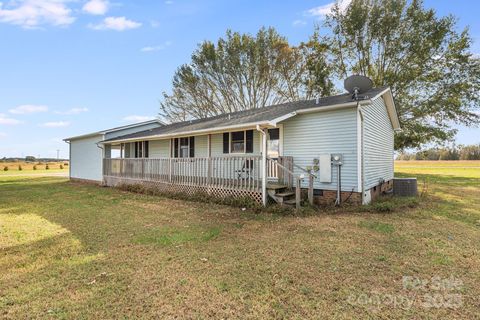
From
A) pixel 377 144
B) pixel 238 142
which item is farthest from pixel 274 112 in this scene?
pixel 377 144

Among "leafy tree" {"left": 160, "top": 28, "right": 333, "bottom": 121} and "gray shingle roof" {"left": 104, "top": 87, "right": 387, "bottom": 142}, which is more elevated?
→ "leafy tree" {"left": 160, "top": 28, "right": 333, "bottom": 121}

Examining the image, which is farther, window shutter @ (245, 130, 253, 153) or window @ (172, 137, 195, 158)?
window @ (172, 137, 195, 158)

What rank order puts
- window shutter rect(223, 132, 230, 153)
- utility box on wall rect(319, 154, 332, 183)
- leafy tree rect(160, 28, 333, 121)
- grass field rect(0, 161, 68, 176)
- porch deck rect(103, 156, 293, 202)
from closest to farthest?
1. utility box on wall rect(319, 154, 332, 183)
2. porch deck rect(103, 156, 293, 202)
3. window shutter rect(223, 132, 230, 153)
4. leafy tree rect(160, 28, 333, 121)
5. grass field rect(0, 161, 68, 176)

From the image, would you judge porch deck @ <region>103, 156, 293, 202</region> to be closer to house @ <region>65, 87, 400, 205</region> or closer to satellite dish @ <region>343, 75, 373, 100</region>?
house @ <region>65, 87, 400, 205</region>

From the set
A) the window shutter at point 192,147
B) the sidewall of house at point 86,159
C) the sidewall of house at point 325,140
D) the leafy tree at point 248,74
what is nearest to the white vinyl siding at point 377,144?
the sidewall of house at point 325,140

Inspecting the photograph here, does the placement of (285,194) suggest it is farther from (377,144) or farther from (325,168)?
(377,144)

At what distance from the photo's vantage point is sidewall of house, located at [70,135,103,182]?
1691cm

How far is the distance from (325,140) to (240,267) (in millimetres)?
6026

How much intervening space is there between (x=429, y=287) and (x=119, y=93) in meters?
24.1

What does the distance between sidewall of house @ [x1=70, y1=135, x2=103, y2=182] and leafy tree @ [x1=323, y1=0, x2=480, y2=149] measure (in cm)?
2009

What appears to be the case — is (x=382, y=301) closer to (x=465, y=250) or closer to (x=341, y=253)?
(x=341, y=253)

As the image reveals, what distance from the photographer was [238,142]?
11086 mm

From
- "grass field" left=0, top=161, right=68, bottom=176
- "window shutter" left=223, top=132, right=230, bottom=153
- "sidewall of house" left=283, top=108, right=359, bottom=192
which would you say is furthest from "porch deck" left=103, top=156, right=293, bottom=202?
"grass field" left=0, top=161, right=68, bottom=176

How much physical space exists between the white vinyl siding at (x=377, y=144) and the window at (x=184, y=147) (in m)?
7.81
